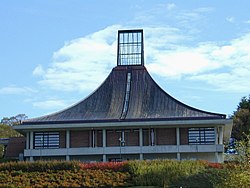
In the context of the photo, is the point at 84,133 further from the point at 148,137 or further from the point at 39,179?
the point at 39,179

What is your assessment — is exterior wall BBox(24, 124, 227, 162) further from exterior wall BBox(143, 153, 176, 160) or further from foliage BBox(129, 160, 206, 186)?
foliage BBox(129, 160, 206, 186)

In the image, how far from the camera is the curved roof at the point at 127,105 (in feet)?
146

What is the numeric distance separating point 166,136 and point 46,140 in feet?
32.0

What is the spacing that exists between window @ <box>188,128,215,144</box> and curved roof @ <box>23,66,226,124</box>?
1461 millimetres

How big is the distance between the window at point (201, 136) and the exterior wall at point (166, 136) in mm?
1345

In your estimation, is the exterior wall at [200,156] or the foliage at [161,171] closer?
the foliage at [161,171]

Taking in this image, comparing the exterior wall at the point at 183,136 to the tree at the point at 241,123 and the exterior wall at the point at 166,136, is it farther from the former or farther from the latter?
the tree at the point at 241,123

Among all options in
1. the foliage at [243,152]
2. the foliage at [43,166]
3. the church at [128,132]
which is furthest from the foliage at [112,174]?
the church at [128,132]

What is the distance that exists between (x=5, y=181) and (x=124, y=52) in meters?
26.7

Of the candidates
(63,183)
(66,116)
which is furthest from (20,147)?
(63,183)

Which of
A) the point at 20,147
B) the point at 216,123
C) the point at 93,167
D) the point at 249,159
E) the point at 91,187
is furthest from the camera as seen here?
the point at 20,147

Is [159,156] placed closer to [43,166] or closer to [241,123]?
[43,166]

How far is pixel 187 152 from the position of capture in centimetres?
4409

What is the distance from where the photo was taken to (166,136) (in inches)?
1780
